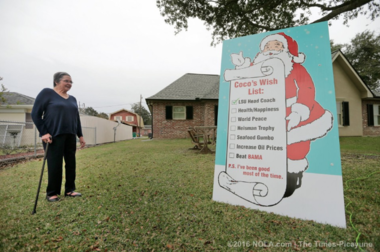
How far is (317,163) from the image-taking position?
189 cm

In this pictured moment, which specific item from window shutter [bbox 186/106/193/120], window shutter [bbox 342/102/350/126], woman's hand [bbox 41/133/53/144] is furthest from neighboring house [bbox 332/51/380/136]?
woman's hand [bbox 41/133/53/144]

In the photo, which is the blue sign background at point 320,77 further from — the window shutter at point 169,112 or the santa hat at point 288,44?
the window shutter at point 169,112

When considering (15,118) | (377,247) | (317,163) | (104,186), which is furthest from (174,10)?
(15,118)

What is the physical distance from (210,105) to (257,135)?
13017 millimetres

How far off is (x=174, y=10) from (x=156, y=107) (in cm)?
888

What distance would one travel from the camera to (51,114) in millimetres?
2422

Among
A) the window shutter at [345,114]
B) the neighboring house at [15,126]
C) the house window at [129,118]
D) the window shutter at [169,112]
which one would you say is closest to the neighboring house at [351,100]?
the window shutter at [345,114]

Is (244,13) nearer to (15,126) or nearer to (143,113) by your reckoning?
(15,126)

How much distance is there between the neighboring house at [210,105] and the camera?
41.2 feet

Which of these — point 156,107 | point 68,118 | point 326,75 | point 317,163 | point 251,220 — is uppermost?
point 156,107

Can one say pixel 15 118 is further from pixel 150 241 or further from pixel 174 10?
pixel 150 241

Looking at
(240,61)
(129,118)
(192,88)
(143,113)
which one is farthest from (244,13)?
(143,113)

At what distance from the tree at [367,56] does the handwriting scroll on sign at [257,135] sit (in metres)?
29.3

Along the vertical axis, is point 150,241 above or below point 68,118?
below
